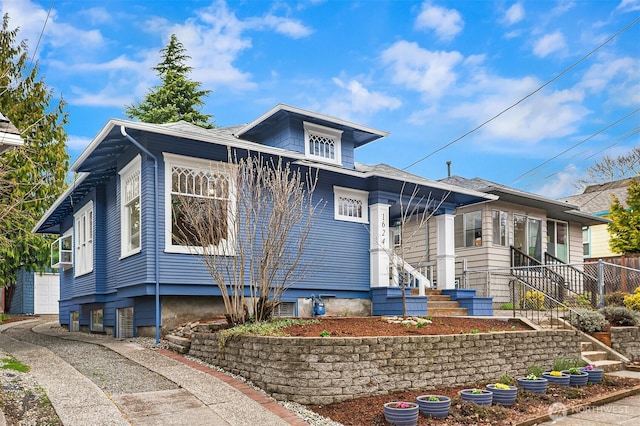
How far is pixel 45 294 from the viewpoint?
2780 cm

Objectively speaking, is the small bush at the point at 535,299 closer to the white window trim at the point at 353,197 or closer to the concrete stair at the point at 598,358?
the concrete stair at the point at 598,358

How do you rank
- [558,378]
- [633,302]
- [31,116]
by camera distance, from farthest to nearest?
[31,116], [633,302], [558,378]

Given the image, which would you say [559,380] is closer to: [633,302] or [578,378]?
[578,378]

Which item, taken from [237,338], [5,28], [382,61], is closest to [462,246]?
[382,61]

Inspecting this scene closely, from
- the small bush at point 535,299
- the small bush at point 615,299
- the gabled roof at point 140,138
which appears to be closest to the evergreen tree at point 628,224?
the small bush at point 615,299

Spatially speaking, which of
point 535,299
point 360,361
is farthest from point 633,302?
point 360,361

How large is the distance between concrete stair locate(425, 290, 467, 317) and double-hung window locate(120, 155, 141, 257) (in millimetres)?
6625

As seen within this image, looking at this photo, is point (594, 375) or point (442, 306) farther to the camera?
point (442, 306)

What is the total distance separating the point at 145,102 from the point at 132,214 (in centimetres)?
1775

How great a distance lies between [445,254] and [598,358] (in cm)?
456

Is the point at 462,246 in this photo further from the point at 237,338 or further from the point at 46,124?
the point at 46,124

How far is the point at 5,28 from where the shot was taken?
15758 mm

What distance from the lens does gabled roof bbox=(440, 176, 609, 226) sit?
668 inches

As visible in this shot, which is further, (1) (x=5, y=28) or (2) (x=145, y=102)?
(2) (x=145, y=102)
